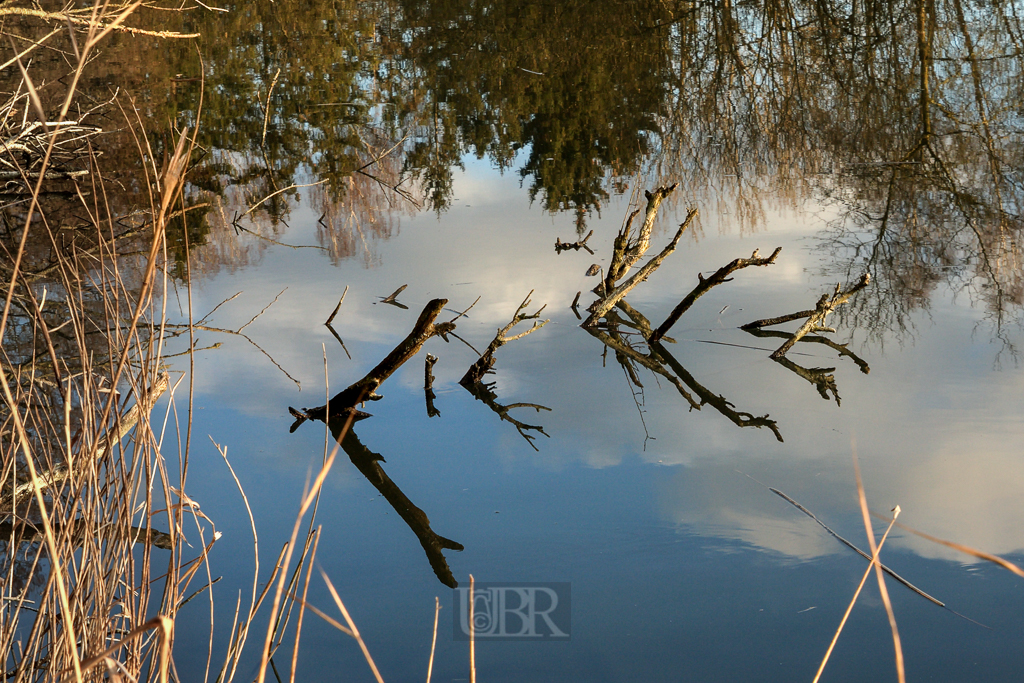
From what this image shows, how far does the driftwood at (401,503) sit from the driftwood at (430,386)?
0.37 metres

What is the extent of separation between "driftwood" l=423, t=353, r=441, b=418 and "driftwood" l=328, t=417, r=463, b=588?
37cm

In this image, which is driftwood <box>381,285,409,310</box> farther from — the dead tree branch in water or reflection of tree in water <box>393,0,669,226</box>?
reflection of tree in water <box>393,0,669,226</box>

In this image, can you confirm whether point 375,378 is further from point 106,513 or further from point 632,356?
point 106,513

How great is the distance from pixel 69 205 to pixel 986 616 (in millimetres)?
5793

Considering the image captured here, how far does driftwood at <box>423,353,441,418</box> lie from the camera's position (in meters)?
4.02

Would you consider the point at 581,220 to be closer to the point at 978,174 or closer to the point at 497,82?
the point at 978,174

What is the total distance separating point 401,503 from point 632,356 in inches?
64.9

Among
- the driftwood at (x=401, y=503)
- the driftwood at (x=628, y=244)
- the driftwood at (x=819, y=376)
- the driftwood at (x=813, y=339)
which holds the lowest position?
the driftwood at (x=401, y=503)

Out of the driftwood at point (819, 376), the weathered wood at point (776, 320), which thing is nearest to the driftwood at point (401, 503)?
the driftwood at point (819, 376)

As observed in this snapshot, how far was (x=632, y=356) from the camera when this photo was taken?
456cm

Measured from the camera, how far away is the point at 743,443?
3.77m

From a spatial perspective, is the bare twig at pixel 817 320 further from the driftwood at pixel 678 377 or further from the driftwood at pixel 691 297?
the driftwood at pixel 678 377

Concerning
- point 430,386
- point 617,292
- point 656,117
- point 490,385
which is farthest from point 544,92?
point 430,386

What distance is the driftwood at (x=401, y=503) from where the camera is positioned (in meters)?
3.06
